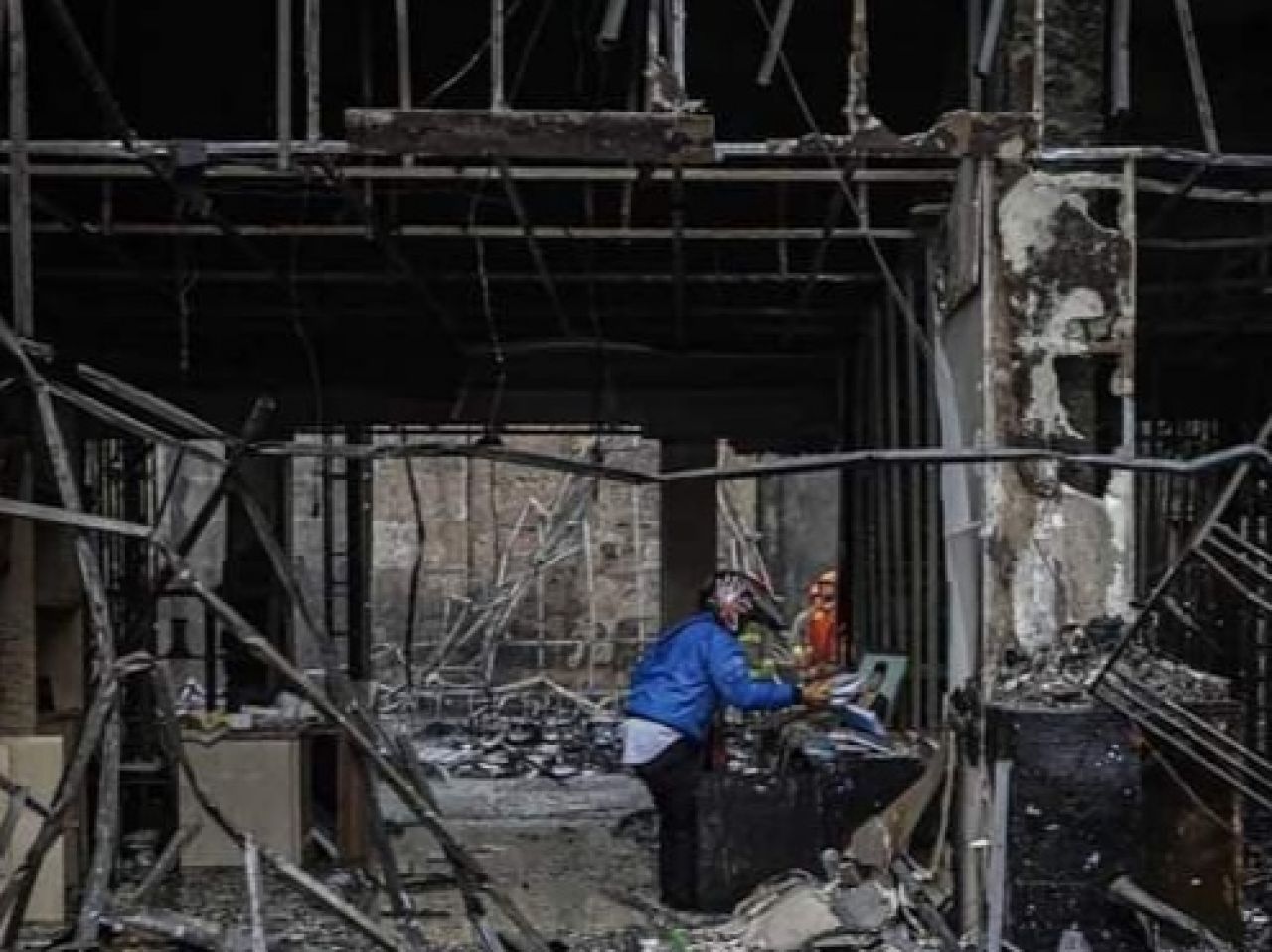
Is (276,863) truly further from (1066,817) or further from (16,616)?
(16,616)

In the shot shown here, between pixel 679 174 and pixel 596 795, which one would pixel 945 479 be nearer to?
pixel 679 174

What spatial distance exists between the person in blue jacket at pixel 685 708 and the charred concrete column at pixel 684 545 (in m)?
6.32

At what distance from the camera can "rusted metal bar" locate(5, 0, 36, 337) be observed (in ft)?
21.4

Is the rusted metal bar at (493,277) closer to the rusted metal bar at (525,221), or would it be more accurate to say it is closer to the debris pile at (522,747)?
the rusted metal bar at (525,221)

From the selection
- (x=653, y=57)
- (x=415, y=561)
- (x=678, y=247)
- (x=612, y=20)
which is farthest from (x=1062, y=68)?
(x=415, y=561)

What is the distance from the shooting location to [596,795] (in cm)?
1436

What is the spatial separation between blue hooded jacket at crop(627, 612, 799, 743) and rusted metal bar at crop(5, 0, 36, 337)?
4.06 metres

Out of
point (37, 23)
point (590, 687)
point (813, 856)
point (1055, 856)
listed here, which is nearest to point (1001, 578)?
point (1055, 856)

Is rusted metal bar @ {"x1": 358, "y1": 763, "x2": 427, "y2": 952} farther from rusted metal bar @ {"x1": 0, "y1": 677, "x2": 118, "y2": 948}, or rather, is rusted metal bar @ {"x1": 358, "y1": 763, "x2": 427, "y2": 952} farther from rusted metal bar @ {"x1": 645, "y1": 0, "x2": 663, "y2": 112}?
rusted metal bar @ {"x1": 645, "y1": 0, "x2": 663, "y2": 112}

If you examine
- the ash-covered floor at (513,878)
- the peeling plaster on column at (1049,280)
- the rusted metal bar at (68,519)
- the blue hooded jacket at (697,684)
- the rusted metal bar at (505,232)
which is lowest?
the ash-covered floor at (513,878)

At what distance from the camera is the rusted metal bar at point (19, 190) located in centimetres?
653

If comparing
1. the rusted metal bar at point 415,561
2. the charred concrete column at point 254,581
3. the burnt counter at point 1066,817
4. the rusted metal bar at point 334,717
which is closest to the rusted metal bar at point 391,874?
the rusted metal bar at point 334,717

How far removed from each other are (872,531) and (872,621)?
606mm

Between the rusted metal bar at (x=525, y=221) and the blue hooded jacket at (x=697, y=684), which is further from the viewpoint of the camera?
the blue hooded jacket at (x=697, y=684)
